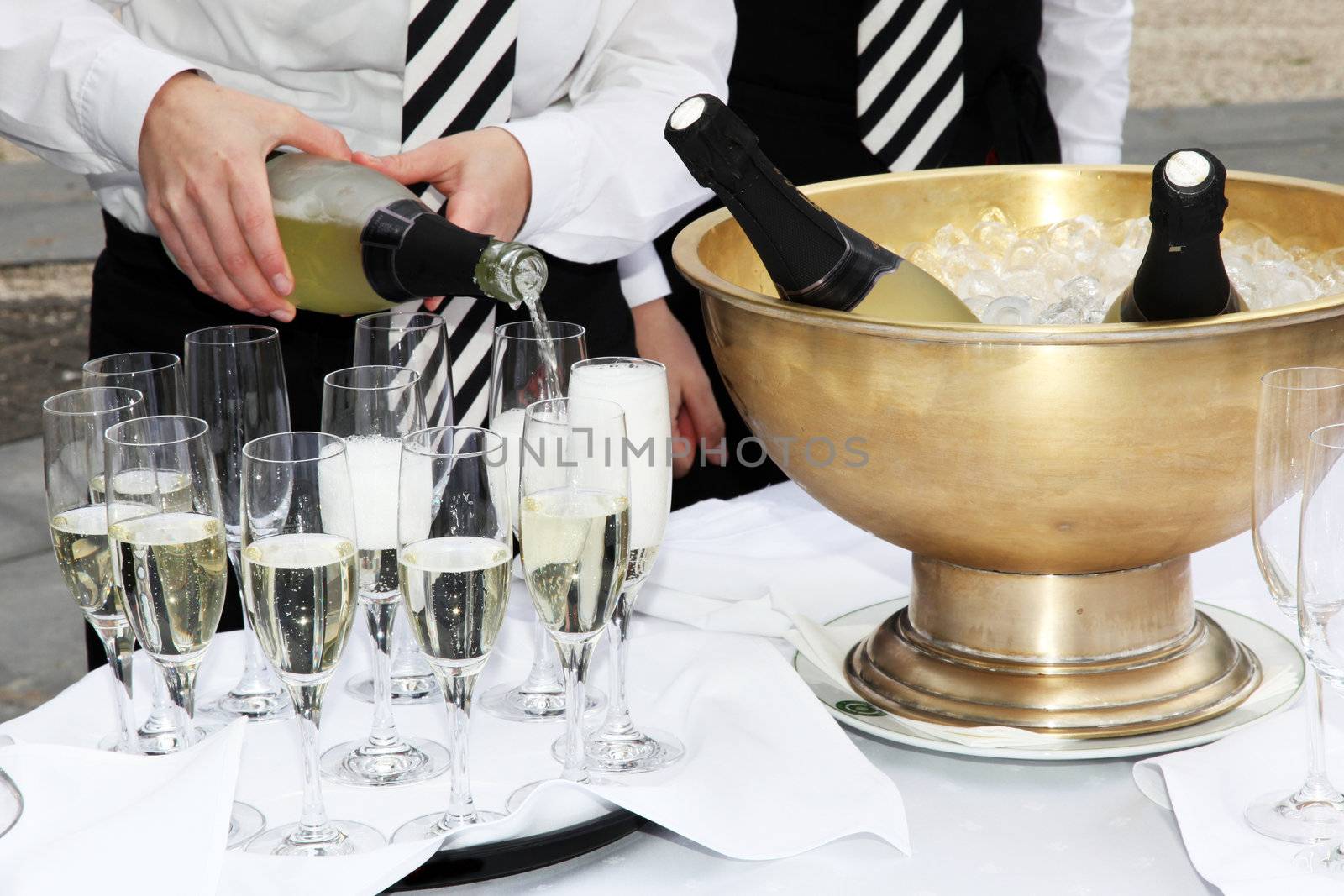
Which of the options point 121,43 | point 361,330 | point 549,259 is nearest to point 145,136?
point 121,43

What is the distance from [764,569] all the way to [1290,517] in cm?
56

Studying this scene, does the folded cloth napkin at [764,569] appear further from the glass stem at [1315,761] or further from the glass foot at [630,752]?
the glass stem at [1315,761]

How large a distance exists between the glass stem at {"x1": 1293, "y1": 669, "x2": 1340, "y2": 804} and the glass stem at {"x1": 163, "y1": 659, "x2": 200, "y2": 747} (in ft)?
2.44

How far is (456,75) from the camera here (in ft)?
5.46

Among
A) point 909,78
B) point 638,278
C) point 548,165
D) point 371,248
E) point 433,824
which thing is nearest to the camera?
point 433,824

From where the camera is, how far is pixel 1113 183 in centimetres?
140

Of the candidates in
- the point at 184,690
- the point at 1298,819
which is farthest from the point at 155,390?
the point at 1298,819

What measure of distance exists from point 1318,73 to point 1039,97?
8040mm

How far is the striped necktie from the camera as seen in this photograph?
5.37ft

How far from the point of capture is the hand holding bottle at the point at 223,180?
1385 millimetres

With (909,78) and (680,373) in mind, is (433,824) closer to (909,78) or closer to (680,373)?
(680,373)

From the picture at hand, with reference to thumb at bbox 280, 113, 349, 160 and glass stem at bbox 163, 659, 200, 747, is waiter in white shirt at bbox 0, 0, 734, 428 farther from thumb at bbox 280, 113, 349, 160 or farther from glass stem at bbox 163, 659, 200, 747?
glass stem at bbox 163, 659, 200, 747

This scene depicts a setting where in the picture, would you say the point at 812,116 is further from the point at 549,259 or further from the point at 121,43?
the point at 121,43

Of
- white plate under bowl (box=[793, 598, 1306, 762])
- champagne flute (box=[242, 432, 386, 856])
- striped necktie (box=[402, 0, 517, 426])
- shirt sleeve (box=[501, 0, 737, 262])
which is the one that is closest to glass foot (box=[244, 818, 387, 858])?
champagne flute (box=[242, 432, 386, 856])
